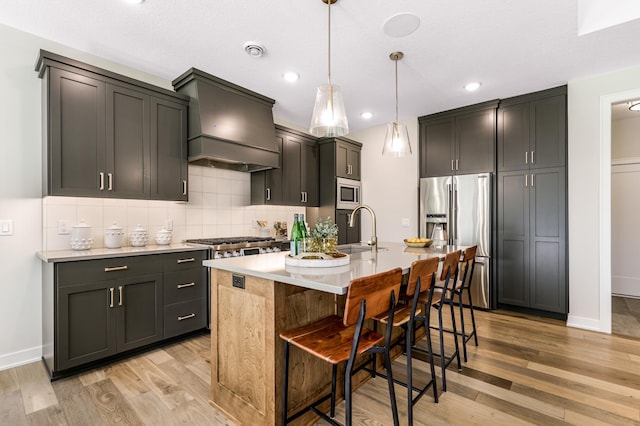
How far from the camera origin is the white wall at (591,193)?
10.7 ft

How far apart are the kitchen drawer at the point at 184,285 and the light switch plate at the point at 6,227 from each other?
1202 mm

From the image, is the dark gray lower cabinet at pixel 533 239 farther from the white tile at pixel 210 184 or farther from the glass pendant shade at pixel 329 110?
the white tile at pixel 210 184

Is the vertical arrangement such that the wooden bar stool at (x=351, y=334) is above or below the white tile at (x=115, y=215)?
below

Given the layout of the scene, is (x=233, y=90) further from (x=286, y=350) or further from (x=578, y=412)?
(x=578, y=412)

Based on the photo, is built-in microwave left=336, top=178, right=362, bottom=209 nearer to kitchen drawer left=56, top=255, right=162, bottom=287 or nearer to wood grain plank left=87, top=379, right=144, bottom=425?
kitchen drawer left=56, top=255, right=162, bottom=287

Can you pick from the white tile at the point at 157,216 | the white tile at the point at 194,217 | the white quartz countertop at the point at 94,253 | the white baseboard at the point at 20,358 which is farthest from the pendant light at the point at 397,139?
the white baseboard at the point at 20,358

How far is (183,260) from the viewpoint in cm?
293

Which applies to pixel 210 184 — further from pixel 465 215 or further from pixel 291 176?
pixel 465 215

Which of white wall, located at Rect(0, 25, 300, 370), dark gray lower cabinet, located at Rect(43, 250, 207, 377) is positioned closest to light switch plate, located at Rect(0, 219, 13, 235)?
white wall, located at Rect(0, 25, 300, 370)

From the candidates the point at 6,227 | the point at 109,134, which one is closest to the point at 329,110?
the point at 109,134

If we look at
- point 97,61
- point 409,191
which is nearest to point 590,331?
point 409,191

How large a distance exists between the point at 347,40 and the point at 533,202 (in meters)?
2.89

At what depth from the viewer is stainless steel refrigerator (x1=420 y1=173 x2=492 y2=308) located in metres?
3.89

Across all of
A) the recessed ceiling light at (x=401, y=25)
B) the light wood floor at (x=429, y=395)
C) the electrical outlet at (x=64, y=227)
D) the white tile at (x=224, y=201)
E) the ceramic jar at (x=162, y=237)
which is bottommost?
the light wood floor at (x=429, y=395)
